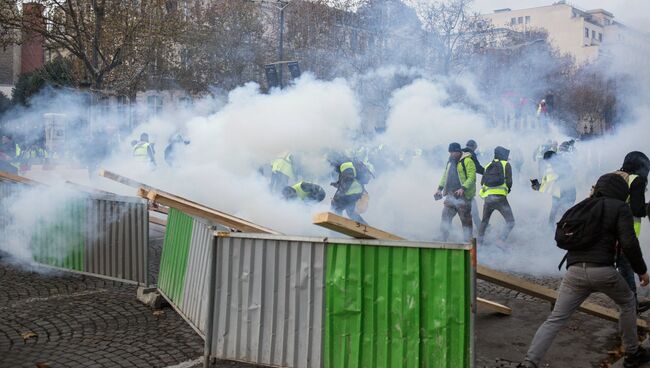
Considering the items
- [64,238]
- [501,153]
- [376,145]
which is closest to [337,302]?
[64,238]

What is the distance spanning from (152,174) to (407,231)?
6.35 m

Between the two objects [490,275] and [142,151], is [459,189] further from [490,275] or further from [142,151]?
[142,151]

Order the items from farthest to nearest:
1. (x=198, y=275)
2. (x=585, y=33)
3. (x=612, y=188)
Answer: (x=585, y=33) → (x=198, y=275) → (x=612, y=188)

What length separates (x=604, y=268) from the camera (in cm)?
394

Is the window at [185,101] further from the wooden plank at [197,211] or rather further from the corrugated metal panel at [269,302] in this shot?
the corrugated metal panel at [269,302]

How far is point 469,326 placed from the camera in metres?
3.46

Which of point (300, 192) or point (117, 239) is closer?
point (117, 239)

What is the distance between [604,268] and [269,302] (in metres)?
2.16

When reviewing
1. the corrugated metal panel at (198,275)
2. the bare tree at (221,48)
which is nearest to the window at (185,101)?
the bare tree at (221,48)

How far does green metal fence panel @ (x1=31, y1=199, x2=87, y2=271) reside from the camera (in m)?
6.85

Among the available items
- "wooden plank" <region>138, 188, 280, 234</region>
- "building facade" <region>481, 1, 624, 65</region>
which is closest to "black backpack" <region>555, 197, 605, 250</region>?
"wooden plank" <region>138, 188, 280, 234</region>

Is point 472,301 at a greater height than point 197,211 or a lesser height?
lesser

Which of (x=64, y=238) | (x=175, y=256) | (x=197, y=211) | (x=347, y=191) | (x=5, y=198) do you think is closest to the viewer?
(x=197, y=211)

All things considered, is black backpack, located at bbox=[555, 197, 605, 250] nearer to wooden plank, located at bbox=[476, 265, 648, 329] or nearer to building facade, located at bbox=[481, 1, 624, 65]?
wooden plank, located at bbox=[476, 265, 648, 329]
